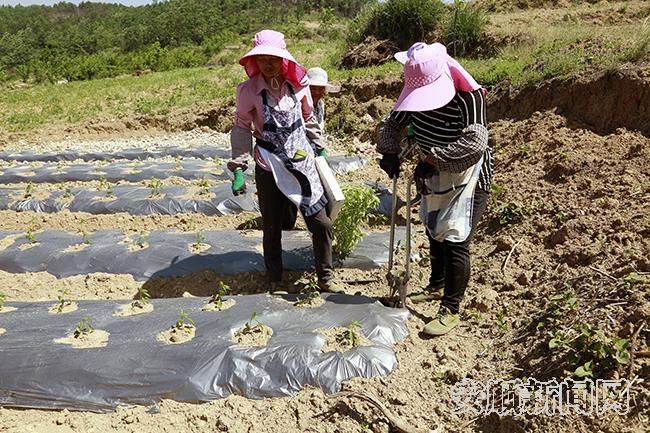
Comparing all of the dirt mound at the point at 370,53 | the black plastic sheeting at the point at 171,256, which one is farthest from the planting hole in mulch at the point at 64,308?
the dirt mound at the point at 370,53

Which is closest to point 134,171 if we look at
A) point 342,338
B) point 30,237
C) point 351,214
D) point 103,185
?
A: point 103,185

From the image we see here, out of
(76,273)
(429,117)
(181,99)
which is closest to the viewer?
(429,117)

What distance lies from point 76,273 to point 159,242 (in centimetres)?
65

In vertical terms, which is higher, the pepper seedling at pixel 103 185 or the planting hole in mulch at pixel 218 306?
the planting hole in mulch at pixel 218 306

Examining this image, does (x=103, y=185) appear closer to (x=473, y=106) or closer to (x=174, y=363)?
(x=174, y=363)

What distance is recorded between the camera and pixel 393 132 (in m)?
3.08

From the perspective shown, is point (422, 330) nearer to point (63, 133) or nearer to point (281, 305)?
point (281, 305)

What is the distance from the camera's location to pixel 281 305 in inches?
123

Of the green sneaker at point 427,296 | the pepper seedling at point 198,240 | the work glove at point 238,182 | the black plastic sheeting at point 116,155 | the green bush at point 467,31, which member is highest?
the green bush at point 467,31

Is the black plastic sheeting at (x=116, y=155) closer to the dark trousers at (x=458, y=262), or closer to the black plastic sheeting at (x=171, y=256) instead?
the black plastic sheeting at (x=171, y=256)

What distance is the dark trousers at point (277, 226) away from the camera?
3307 millimetres

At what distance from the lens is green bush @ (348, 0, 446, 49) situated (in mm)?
13133

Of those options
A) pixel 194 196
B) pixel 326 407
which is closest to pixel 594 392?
pixel 326 407

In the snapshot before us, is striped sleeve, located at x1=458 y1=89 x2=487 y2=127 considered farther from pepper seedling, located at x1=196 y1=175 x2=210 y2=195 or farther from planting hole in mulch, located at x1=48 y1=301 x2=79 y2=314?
pepper seedling, located at x1=196 y1=175 x2=210 y2=195
